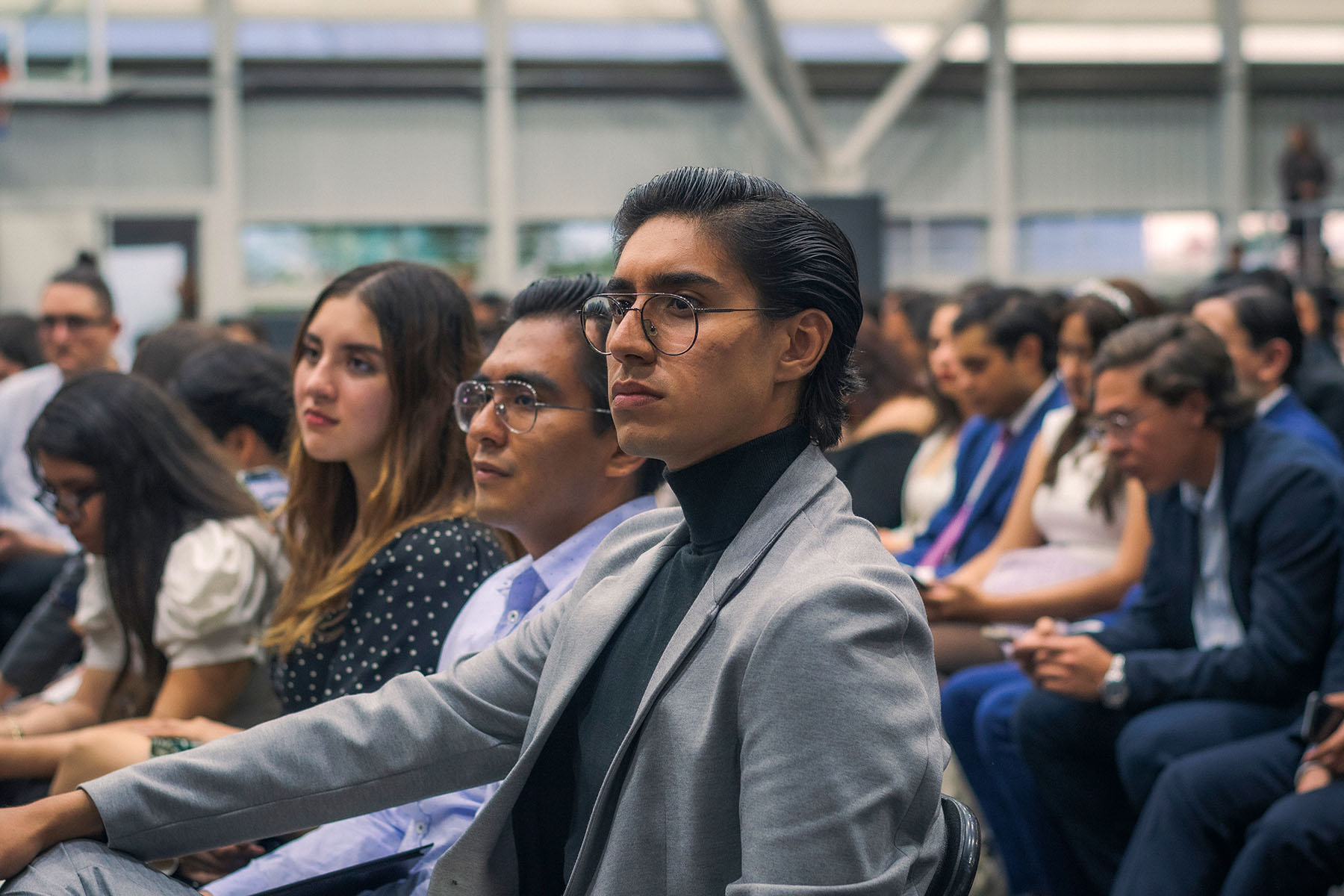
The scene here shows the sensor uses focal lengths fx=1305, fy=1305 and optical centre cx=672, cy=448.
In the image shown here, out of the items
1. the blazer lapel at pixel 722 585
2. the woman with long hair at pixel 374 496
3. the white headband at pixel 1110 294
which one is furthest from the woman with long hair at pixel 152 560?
the white headband at pixel 1110 294

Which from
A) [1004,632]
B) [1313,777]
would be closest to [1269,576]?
[1313,777]

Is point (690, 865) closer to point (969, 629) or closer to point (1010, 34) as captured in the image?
point (969, 629)

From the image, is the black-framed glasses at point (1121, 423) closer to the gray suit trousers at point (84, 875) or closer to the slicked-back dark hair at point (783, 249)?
the slicked-back dark hair at point (783, 249)

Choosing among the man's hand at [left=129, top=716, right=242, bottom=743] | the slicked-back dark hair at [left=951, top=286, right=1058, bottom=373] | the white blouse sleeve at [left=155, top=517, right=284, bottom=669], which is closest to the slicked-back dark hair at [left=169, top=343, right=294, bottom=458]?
the white blouse sleeve at [left=155, top=517, right=284, bottom=669]

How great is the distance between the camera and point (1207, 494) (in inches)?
93.5

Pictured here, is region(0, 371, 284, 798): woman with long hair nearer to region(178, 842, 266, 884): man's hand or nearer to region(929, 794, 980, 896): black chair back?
region(178, 842, 266, 884): man's hand

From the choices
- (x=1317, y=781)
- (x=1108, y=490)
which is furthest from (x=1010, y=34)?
(x=1317, y=781)

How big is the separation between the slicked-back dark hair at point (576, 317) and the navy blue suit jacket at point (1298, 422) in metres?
1.36

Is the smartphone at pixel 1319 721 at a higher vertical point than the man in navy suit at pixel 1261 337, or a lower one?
lower

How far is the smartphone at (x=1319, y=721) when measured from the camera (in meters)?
1.95

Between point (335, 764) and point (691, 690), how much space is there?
0.44 metres

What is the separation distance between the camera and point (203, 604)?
217cm

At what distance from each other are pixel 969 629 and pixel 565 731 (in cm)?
198

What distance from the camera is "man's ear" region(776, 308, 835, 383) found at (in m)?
1.16
